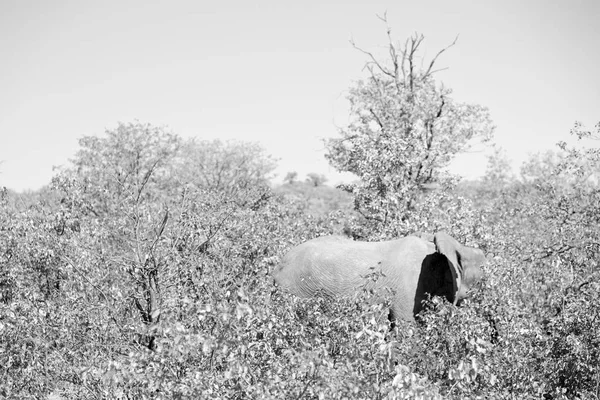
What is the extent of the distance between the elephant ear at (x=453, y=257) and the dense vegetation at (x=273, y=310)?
64 centimetres

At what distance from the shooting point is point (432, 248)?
15.7 m

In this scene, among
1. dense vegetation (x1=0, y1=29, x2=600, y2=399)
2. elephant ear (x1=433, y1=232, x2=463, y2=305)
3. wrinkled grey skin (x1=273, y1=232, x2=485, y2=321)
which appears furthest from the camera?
wrinkled grey skin (x1=273, y1=232, x2=485, y2=321)

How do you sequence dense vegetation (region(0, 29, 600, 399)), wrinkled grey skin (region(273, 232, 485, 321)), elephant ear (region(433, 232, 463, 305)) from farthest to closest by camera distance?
wrinkled grey skin (region(273, 232, 485, 321)) < elephant ear (region(433, 232, 463, 305)) < dense vegetation (region(0, 29, 600, 399))

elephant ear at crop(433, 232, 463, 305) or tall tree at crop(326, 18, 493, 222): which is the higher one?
tall tree at crop(326, 18, 493, 222)

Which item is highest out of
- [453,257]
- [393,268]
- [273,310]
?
[453,257]

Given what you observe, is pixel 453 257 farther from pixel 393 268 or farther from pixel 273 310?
pixel 273 310

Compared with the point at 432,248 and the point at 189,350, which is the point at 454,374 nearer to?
the point at 189,350

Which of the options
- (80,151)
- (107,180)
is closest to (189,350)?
(107,180)

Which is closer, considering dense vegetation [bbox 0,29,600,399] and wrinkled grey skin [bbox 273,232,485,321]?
dense vegetation [bbox 0,29,600,399]

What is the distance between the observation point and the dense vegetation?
742cm

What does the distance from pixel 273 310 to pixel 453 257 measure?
5555 mm

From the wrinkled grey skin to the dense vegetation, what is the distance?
24.1 inches

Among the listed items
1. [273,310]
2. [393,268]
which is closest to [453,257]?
[393,268]

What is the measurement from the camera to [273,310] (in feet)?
35.0
